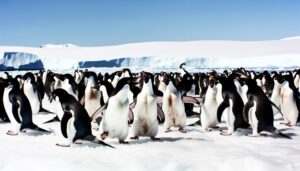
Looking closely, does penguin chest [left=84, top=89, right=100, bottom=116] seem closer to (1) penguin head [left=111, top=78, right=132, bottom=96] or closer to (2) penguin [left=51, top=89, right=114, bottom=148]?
(1) penguin head [left=111, top=78, right=132, bottom=96]

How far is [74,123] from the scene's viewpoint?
16.4 ft

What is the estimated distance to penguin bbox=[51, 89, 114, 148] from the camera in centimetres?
499

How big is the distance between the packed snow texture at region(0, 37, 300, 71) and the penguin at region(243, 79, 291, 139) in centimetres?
4886

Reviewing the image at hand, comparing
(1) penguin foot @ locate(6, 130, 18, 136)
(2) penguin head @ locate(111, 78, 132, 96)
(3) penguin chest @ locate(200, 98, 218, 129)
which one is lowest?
(1) penguin foot @ locate(6, 130, 18, 136)

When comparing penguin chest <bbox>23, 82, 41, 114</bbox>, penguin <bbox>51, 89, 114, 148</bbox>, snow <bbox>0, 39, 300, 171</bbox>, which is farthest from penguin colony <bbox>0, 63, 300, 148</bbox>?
penguin chest <bbox>23, 82, 41, 114</bbox>

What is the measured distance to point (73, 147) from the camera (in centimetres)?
502

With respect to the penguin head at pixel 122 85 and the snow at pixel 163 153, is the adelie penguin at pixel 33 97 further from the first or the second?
the penguin head at pixel 122 85

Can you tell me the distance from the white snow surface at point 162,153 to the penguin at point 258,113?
17 centimetres

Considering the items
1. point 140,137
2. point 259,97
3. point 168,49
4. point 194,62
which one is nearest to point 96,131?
point 140,137

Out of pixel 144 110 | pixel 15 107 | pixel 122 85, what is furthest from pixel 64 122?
pixel 15 107

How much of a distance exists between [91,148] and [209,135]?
2.00 metres

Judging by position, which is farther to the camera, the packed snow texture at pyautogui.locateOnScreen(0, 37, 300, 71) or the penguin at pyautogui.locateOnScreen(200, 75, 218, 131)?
the packed snow texture at pyautogui.locateOnScreen(0, 37, 300, 71)

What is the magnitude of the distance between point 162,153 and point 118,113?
2.88 ft

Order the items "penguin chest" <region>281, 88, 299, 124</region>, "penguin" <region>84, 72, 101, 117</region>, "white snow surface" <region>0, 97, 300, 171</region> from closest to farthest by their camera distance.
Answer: "white snow surface" <region>0, 97, 300, 171</region> < "penguin chest" <region>281, 88, 299, 124</region> < "penguin" <region>84, 72, 101, 117</region>
